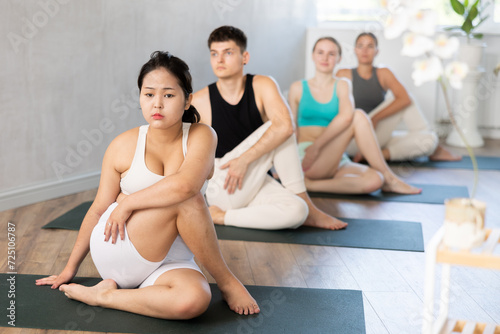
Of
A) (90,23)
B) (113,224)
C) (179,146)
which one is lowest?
(113,224)

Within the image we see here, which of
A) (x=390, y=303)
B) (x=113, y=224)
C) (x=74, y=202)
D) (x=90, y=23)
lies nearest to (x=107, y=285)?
(x=113, y=224)

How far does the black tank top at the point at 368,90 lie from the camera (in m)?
4.13

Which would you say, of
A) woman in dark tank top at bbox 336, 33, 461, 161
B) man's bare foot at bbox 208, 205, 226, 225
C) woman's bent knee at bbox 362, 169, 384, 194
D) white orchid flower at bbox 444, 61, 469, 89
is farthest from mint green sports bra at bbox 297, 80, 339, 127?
white orchid flower at bbox 444, 61, 469, 89

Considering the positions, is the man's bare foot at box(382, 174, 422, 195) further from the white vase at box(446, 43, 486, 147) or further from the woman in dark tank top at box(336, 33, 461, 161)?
the white vase at box(446, 43, 486, 147)

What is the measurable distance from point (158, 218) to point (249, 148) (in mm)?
979

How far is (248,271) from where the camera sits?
6.97ft

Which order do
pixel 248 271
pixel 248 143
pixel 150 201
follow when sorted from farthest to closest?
pixel 248 143
pixel 248 271
pixel 150 201

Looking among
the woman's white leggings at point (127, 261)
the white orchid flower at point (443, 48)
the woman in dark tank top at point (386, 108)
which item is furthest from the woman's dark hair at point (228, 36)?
the woman in dark tank top at point (386, 108)

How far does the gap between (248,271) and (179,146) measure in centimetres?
60

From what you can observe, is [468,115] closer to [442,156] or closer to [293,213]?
[442,156]

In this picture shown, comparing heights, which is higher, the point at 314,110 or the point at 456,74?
the point at 456,74

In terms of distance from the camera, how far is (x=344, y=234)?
8.52 feet

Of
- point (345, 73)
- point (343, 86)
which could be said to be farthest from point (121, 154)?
point (345, 73)

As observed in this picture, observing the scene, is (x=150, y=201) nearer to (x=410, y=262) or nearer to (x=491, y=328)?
(x=491, y=328)
